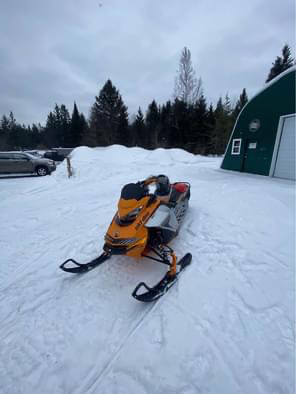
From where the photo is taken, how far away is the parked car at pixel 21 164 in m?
10.8

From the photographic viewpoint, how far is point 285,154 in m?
7.95

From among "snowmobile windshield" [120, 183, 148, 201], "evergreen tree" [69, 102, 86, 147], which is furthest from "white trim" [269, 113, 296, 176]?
"evergreen tree" [69, 102, 86, 147]

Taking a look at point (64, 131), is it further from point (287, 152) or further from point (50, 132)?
point (287, 152)

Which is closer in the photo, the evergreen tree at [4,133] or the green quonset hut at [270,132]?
the green quonset hut at [270,132]

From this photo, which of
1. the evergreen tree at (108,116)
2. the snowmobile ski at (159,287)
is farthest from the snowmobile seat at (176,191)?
the evergreen tree at (108,116)

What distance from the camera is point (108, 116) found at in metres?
31.2

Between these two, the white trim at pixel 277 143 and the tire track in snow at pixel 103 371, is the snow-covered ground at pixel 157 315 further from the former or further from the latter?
the white trim at pixel 277 143

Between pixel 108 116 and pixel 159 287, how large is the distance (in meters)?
33.1

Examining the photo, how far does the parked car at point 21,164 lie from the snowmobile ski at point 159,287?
11227 mm

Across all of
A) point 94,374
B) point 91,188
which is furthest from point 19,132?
point 94,374

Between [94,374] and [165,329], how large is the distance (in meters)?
0.72

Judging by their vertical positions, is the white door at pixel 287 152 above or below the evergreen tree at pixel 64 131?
below

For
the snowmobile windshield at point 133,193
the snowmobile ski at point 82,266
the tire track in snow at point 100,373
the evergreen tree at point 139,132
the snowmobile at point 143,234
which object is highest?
the evergreen tree at point 139,132

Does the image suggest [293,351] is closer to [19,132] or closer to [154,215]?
[154,215]
